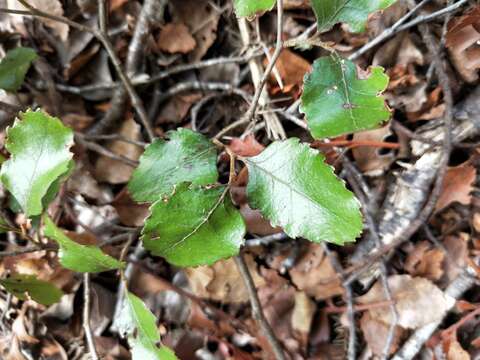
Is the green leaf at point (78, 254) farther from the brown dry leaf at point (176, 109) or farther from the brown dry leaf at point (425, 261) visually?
the brown dry leaf at point (425, 261)

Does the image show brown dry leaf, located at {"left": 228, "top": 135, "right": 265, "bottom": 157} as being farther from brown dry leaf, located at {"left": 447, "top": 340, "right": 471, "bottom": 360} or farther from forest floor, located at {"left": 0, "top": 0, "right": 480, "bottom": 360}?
brown dry leaf, located at {"left": 447, "top": 340, "right": 471, "bottom": 360}

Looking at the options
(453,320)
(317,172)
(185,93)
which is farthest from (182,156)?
(453,320)

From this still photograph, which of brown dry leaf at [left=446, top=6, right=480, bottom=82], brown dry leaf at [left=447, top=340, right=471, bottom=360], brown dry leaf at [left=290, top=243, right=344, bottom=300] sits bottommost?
→ brown dry leaf at [left=447, top=340, right=471, bottom=360]

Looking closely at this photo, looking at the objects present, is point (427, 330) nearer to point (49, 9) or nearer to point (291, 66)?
point (291, 66)

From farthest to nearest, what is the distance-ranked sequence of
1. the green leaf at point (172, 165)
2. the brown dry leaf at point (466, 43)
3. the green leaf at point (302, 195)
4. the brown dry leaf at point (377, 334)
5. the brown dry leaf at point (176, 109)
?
Answer: 1. the brown dry leaf at point (176, 109)
2. the brown dry leaf at point (377, 334)
3. the brown dry leaf at point (466, 43)
4. the green leaf at point (172, 165)
5. the green leaf at point (302, 195)

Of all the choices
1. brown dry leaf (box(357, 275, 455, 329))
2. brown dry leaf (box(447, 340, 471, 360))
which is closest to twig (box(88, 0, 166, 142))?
brown dry leaf (box(357, 275, 455, 329))

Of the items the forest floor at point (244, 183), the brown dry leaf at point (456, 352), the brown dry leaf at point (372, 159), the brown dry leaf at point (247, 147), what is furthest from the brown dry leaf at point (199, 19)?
the brown dry leaf at point (456, 352)
